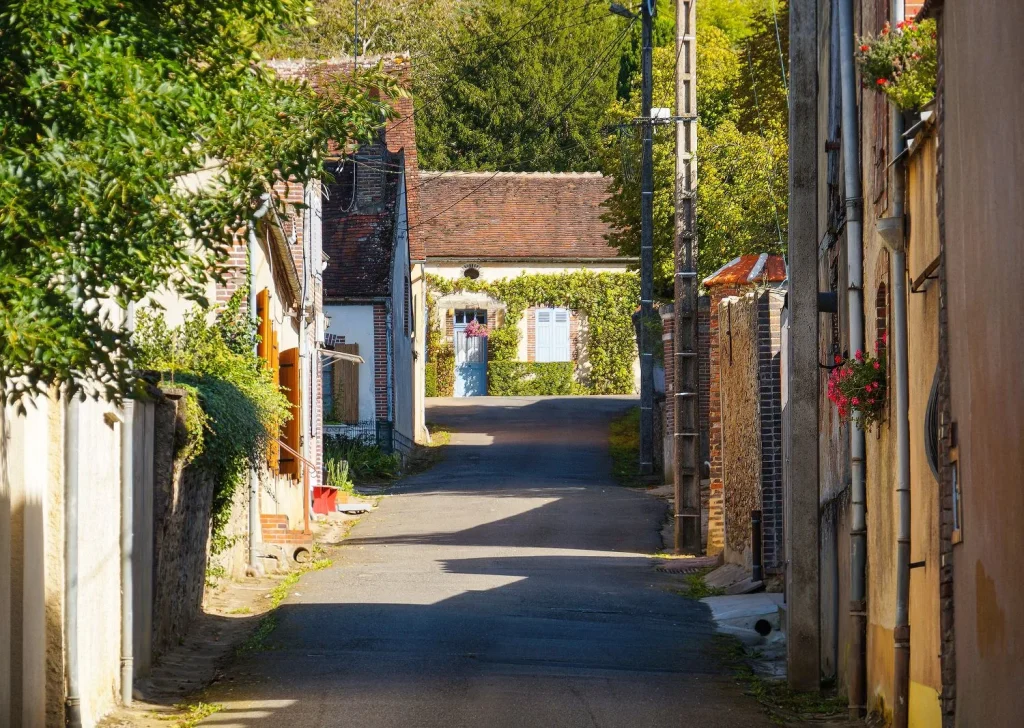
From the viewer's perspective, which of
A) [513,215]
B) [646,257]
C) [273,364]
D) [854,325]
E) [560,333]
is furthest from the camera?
[513,215]

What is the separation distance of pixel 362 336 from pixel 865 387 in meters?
22.0

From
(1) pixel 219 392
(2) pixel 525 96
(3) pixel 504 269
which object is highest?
(2) pixel 525 96

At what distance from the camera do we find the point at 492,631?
12.8 meters

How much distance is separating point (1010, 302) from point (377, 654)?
727 cm

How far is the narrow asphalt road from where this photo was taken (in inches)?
381

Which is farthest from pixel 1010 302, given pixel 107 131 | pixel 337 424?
pixel 337 424

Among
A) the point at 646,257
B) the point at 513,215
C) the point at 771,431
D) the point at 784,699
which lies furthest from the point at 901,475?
the point at 513,215

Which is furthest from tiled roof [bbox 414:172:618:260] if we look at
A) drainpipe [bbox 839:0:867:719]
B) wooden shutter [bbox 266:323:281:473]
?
drainpipe [bbox 839:0:867:719]

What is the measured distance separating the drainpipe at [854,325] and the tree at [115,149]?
4381mm

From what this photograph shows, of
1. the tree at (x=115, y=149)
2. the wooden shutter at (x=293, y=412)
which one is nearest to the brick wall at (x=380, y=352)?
the wooden shutter at (x=293, y=412)

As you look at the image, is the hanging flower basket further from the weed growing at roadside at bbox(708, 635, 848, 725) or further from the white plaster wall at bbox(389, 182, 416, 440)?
the white plaster wall at bbox(389, 182, 416, 440)

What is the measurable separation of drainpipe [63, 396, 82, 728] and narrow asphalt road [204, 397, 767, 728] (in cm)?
114

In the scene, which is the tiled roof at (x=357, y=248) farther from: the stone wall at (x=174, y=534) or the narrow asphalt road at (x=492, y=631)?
the stone wall at (x=174, y=534)

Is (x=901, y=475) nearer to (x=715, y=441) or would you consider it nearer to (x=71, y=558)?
(x=71, y=558)
